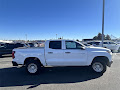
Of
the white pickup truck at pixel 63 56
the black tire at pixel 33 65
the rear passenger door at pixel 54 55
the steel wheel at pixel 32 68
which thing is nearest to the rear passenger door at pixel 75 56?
the white pickup truck at pixel 63 56

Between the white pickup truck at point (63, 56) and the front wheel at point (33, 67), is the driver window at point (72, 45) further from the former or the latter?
the front wheel at point (33, 67)

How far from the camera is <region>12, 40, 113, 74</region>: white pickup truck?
4.66m

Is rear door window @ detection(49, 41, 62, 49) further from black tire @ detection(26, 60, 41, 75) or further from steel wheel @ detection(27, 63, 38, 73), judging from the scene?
steel wheel @ detection(27, 63, 38, 73)

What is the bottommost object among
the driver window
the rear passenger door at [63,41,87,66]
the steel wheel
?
the steel wheel

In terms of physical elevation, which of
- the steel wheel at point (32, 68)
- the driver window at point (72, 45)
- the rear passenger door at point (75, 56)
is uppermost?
the driver window at point (72, 45)

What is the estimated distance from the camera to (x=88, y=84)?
3.63m

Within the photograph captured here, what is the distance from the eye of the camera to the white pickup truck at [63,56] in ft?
15.3

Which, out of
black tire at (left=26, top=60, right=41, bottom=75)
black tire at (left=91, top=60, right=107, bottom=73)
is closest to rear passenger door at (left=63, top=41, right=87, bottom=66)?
black tire at (left=91, top=60, right=107, bottom=73)

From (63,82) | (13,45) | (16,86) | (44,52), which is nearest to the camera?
(16,86)

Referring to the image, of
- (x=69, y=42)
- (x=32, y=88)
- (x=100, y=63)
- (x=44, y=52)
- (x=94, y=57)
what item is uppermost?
(x=69, y=42)

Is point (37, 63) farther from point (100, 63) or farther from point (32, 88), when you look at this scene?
point (100, 63)

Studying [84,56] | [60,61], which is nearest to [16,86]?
[60,61]

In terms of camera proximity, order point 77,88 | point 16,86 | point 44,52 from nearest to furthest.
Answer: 1. point 77,88
2. point 16,86
3. point 44,52

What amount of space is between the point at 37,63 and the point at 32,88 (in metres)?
1.51
